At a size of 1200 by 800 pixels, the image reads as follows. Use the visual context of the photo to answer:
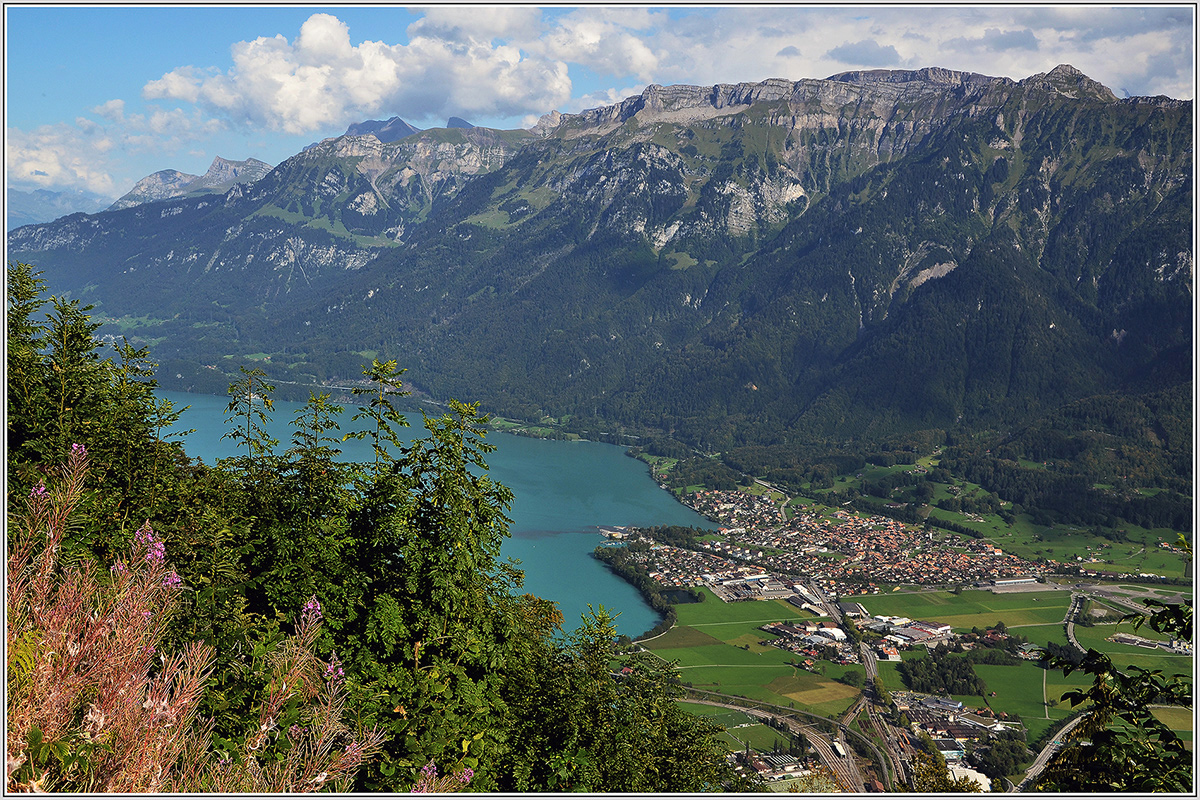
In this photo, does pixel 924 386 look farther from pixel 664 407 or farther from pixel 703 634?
pixel 703 634

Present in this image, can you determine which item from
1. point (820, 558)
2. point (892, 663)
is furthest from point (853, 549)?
point (892, 663)

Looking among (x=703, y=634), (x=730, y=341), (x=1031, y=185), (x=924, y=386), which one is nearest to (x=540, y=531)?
(x=703, y=634)

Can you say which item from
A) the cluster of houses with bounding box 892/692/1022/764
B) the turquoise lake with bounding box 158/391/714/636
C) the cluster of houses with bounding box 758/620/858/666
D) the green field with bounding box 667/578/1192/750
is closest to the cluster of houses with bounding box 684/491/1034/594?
the green field with bounding box 667/578/1192/750

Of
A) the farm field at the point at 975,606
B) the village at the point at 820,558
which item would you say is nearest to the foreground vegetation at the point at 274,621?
the farm field at the point at 975,606

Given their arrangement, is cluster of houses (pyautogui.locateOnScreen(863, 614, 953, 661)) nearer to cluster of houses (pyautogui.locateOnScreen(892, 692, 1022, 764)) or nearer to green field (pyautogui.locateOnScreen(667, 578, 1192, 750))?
green field (pyautogui.locateOnScreen(667, 578, 1192, 750))

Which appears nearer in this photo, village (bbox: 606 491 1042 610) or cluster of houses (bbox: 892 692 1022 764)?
cluster of houses (bbox: 892 692 1022 764)

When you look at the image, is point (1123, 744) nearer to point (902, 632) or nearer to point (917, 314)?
point (902, 632)

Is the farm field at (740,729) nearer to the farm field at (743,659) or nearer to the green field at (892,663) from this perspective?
the farm field at (743,659)

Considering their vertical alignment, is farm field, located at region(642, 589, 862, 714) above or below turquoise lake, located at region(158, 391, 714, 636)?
below
